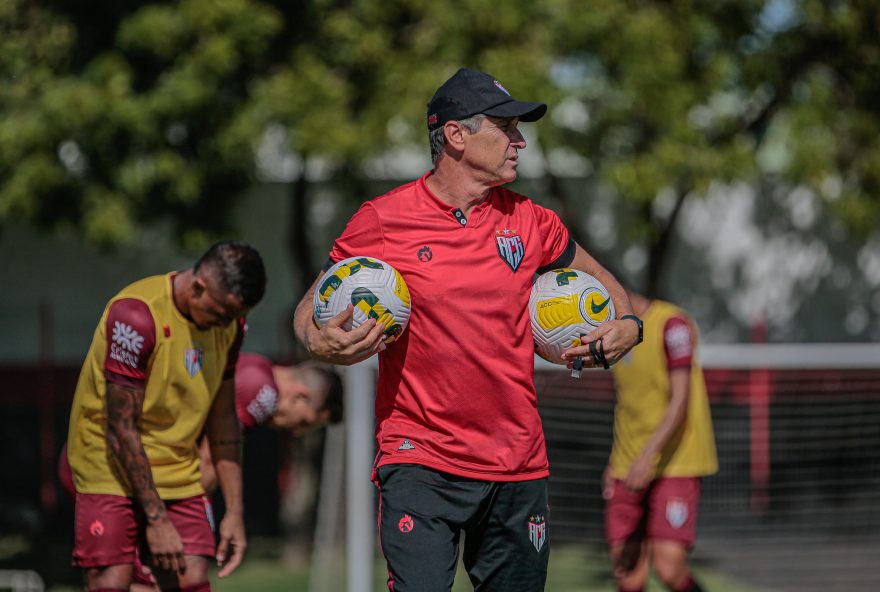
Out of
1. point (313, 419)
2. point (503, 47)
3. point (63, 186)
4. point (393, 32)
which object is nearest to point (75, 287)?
point (63, 186)

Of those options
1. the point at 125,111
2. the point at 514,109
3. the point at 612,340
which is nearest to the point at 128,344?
the point at 514,109

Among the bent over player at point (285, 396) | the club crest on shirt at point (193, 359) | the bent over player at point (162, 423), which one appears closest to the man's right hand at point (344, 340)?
the bent over player at point (162, 423)

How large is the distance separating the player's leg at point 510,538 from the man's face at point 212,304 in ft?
5.44

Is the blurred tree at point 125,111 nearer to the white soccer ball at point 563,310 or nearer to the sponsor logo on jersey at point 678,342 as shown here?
the sponsor logo on jersey at point 678,342

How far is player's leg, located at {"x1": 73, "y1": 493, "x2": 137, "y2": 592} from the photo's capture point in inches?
217

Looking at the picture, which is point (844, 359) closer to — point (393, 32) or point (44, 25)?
point (393, 32)

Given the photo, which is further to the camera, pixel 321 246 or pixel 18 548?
pixel 321 246

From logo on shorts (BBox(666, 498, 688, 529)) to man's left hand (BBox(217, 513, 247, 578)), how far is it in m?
2.89

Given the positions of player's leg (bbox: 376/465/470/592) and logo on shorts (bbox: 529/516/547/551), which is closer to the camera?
player's leg (bbox: 376/465/470/592)

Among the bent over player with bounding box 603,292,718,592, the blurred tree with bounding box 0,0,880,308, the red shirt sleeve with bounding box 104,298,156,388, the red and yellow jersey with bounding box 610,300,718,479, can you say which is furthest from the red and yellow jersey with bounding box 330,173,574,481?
the blurred tree with bounding box 0,0,880,308

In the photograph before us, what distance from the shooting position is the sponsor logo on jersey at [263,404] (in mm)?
6363

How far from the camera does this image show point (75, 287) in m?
15.2

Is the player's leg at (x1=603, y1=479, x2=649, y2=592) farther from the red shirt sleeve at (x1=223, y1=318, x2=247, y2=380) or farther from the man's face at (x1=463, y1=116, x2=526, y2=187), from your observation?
the man's face at (x1=463, y1=116, x2=526, y2=187)

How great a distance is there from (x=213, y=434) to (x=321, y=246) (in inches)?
360
